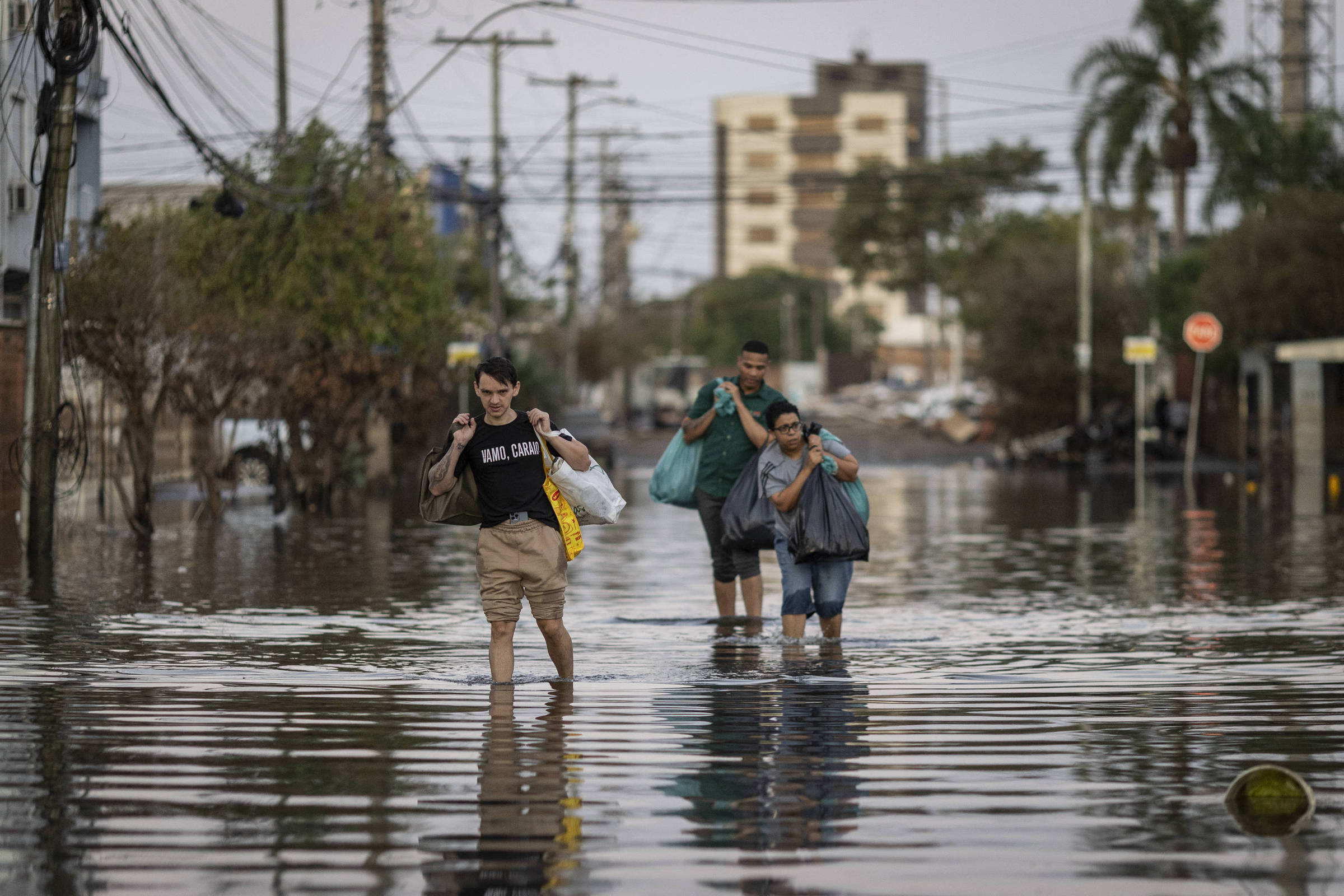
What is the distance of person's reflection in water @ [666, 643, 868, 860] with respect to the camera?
690 cm

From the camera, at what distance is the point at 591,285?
287 feet

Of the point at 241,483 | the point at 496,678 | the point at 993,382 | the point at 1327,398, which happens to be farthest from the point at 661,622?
the point at 993,382

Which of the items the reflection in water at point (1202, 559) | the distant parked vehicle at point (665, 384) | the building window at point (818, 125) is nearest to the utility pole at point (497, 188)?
the reflection in water at point (1202, 559)

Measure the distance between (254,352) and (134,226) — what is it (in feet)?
7.62

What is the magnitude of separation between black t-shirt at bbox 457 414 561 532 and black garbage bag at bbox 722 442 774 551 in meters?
3.09

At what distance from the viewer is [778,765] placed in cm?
816

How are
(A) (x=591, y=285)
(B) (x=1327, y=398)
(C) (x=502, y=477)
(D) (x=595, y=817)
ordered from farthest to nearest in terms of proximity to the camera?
1. (A) (x=591, y=285)
2. (B) (x=1327, y=398)
3. (C) (x=502, y=477)
4. (D) (x=595, y=817)

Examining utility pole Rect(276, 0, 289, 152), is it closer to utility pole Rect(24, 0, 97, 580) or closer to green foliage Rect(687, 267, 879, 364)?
utility pole Rect(24, 0, 97, 580)

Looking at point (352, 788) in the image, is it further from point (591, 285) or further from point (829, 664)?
point (591, 285)

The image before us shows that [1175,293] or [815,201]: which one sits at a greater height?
[815,201]

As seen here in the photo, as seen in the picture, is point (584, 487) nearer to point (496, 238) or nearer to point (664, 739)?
point (664, 739)

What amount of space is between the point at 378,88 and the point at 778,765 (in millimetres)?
28058

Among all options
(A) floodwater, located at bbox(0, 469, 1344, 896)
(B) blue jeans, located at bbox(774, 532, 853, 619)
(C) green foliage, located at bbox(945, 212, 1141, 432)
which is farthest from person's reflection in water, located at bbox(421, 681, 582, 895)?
(C) green foliage, located at bbox(945, 212, 1141, 432)

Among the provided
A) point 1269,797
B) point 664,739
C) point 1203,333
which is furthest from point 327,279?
point 1269,797
